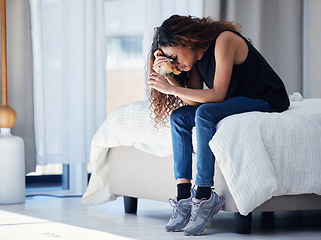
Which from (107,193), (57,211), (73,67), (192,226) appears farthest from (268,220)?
(73,67)

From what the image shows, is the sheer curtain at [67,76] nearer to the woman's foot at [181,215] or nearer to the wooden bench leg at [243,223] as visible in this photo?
the woman's foot at [181,215]

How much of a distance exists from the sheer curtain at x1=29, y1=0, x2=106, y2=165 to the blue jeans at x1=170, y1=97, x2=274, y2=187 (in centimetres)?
128

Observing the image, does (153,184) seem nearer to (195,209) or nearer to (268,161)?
(195,209)

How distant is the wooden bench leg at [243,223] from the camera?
2.01m

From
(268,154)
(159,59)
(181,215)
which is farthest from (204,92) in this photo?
(181,215)

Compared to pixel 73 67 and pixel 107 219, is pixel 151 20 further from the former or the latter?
pixel 107 219

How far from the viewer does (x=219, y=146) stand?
1.92 m

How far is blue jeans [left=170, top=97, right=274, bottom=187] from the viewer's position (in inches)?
77.9

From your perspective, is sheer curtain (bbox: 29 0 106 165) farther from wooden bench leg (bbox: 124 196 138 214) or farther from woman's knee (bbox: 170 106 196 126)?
woman's knee (bbox: 170 106 196 126)

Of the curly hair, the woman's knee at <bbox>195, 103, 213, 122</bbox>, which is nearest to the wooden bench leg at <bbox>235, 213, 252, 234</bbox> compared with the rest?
the woman's knee at <bbox>195, 103, 213, 122</bbox>

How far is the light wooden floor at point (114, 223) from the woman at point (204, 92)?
0.38 feet

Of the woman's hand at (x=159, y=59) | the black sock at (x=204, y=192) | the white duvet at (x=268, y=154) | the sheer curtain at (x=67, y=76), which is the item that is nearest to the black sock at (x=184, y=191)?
the black sock at (x=204, y=192)

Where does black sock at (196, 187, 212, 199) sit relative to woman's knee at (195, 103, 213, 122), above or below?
below

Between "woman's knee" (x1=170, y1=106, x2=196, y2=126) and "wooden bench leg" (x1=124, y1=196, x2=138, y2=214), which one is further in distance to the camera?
"wooden bench leg" (x1=124, y1=196, x2=138, y2=214)
